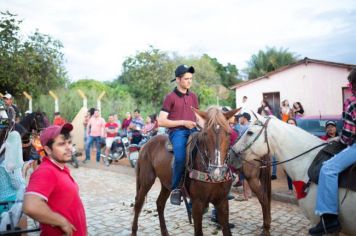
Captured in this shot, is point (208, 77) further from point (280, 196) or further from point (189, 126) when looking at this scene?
point (189, 126)

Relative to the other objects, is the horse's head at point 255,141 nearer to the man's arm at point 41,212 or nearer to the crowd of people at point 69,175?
the crowd of people at point 69,175

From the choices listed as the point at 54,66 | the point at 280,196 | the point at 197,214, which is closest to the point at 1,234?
the point at 197,214

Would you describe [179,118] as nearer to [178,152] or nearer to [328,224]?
[178,152]

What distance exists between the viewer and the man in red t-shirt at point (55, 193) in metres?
2.22

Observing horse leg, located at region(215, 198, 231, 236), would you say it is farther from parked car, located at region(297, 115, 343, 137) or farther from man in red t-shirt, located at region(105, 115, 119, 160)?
man in red t-shirt, located at region(105, 115, 119, 160)

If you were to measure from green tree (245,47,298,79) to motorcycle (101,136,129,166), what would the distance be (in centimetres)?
2920

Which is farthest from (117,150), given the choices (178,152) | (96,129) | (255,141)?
(255,141)

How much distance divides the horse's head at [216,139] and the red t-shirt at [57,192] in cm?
178

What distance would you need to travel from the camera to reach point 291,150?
4227mm

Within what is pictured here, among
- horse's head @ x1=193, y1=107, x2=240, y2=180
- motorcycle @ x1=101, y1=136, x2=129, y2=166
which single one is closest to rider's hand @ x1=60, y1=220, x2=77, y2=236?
Result: horse's head @ x1=193, y1=107, x2=240, y2=180

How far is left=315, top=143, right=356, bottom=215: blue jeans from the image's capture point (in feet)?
11.3

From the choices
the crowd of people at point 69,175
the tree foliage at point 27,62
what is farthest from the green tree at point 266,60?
the crowd of people at point 69,175

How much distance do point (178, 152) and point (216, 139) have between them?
2.85ft

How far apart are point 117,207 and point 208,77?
30.6 metres
